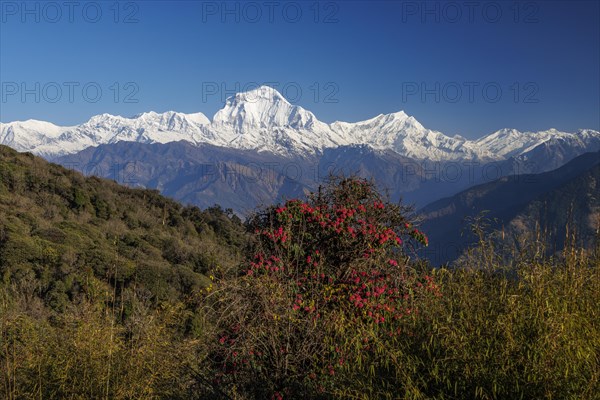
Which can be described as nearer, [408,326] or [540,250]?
[408,326]

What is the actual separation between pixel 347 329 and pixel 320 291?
1023 millimetres

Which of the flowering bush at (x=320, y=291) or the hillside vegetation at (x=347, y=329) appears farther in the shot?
the flowering bush at (x=320, y=291)

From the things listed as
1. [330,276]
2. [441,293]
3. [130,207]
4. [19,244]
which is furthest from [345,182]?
[130,207]

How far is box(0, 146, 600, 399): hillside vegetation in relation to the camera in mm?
3844

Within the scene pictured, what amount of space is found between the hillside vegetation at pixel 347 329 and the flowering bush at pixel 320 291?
3cm

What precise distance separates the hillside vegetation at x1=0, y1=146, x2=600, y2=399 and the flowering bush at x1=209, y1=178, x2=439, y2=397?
0.03 meters

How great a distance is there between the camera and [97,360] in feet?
16.4

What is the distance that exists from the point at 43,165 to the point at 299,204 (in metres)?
24.6

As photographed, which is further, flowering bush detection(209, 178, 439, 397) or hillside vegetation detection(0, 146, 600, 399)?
flowering bush detection(209, 178, 439, 397)

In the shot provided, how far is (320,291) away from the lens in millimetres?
6590

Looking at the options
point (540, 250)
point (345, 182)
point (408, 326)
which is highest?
point (345, 182)

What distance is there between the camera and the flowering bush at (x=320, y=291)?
194 inches

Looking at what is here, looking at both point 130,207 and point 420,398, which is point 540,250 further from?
point 130,207

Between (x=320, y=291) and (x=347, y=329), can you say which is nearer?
(x=347, y=329)
